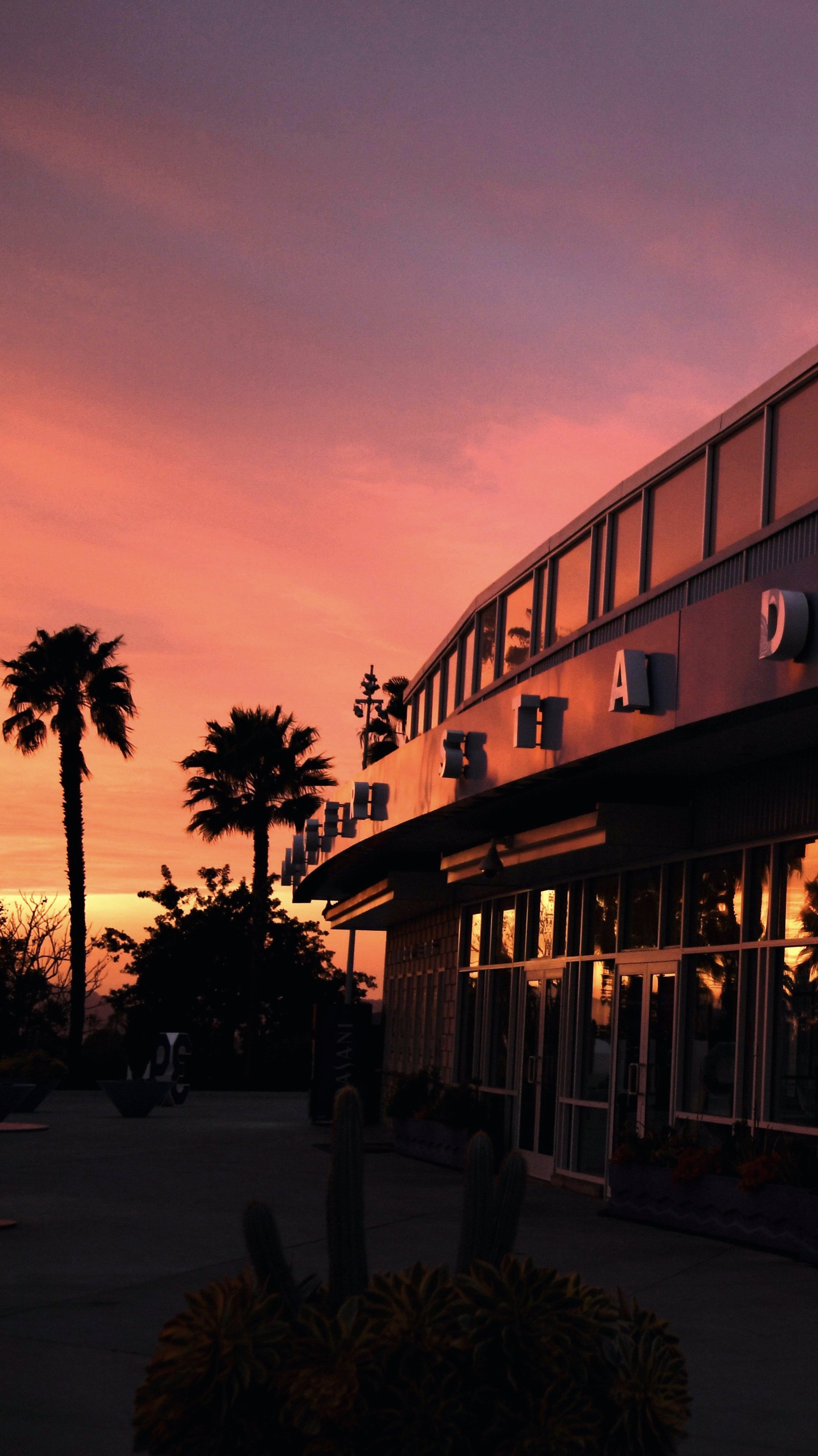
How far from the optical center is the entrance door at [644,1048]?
15234 mm

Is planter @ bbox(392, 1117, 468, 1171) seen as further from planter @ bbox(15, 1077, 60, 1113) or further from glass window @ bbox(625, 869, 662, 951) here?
planter @ bbox(15, 1077, 60, 1113)

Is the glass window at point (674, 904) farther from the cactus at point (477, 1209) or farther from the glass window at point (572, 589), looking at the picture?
the cactus at point (477, 1209)

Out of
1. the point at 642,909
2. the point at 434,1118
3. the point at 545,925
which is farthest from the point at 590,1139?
the point at 434,1118

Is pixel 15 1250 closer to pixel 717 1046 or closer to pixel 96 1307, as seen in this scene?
pixel 96 1307

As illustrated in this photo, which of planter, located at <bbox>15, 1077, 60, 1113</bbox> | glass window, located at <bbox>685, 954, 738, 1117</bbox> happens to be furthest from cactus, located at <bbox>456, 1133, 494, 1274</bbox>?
planter, located at <bbox>15, 1077, 60, 1113</bbox>

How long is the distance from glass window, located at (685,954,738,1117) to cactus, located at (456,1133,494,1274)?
936cm

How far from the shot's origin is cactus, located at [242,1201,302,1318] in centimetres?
468

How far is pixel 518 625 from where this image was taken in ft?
64.6

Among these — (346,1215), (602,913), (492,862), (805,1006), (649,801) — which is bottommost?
(346,1215)

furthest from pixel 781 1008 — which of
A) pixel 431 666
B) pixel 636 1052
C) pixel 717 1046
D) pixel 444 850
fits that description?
pixel 431 666

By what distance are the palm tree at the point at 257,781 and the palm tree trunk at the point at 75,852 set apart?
5.52 metres

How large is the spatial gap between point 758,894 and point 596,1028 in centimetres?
403

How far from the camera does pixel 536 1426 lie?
13.2ft

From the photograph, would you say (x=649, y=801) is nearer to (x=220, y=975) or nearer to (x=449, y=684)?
(x=449, y=684)
